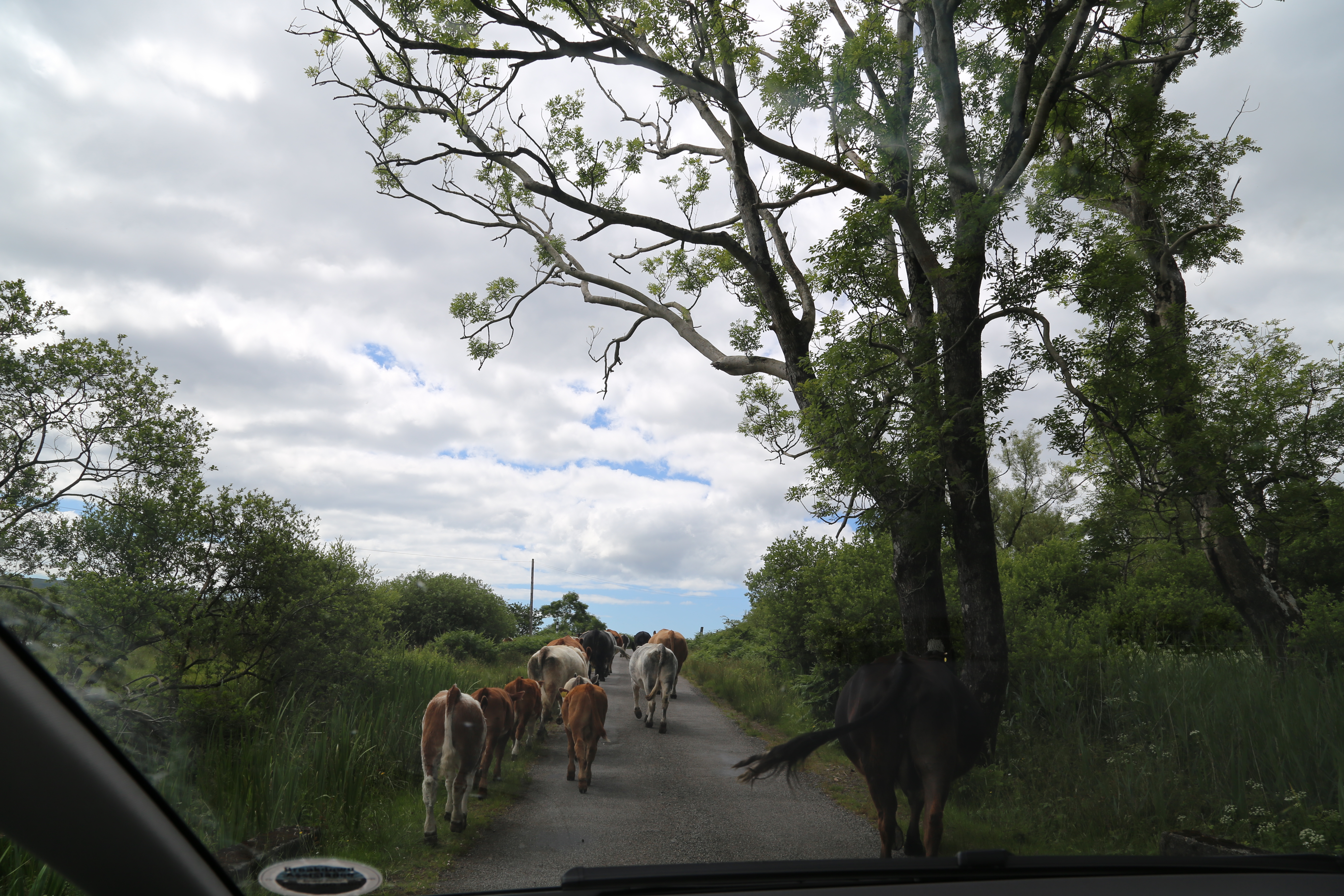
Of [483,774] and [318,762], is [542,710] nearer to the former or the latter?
[483,774]

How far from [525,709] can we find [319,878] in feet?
3.39

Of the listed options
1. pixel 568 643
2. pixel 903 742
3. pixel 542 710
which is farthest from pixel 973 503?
pixel 542 710

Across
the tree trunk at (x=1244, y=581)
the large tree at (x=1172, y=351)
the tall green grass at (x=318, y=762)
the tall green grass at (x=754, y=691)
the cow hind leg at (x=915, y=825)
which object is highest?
the large tree at (x=1172, y=351)

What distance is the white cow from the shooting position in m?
3.13

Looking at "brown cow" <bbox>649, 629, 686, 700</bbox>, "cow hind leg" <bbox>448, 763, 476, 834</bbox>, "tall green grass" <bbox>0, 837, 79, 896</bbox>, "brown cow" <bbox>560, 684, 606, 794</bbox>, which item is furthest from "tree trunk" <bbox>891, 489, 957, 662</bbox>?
"tall green grass" <bbox>0, 837, 79, 896</bbox>

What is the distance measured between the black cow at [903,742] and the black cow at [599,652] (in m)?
0.91

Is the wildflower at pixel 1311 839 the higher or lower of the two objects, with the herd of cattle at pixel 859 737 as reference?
lower

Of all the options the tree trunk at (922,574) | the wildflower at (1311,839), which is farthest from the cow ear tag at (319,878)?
the wildflower at (1311,839)

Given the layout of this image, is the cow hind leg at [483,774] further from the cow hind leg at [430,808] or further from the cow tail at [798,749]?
the cow tail at [798,749]

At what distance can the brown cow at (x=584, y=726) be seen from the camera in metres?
2.72

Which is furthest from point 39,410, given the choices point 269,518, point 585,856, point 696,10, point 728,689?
point 696,10

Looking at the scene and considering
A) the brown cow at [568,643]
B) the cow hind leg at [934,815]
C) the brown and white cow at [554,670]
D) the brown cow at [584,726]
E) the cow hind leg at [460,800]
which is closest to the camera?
the cow hind leg at [460,800]

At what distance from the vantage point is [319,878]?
2016 millimetres

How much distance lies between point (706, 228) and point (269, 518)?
4.75 meters
